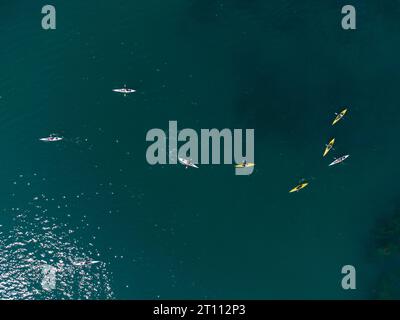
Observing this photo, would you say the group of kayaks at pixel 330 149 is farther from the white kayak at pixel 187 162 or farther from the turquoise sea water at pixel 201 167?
the white kayak at pixel 187 162

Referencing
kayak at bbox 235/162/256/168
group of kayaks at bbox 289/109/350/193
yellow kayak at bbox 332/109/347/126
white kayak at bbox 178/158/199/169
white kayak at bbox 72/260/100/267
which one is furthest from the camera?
yellow kayak at bbox 332/109/347/126

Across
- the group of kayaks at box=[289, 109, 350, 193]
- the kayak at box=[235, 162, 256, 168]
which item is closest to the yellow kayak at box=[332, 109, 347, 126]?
the group of kayaks at box=[289, 109, 350, 193]

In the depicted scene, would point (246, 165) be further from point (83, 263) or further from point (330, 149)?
point (83, 263)

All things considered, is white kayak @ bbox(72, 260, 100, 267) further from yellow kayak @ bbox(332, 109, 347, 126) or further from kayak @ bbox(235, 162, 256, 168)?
yellow kayak @ bbox(332, 109, 347, 126)

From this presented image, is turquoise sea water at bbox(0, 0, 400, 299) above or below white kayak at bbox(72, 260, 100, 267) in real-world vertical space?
above

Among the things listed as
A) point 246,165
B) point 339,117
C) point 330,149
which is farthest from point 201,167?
point 339,117

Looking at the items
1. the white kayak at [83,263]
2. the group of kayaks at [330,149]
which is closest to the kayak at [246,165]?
the group of kayaks at [330,149]

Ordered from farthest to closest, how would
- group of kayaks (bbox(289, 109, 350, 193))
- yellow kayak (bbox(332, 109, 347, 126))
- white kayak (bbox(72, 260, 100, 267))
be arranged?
1. yellow kayak (bbox(332, 109, 347, 126))
2. group of kayaks (bbox(289, 109, 350, 193))
3. white kayak (bbox(72, 260, 100, 267))
